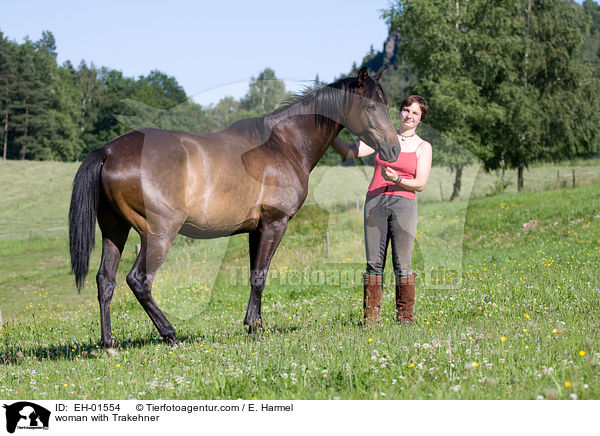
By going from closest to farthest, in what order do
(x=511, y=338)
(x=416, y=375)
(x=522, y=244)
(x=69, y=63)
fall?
(x=416, y=375), (x=511, y=338), (x=522, y=244), (x=69, y=63)

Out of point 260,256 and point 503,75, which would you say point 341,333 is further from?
point 503,75

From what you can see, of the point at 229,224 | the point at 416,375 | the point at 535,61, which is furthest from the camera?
the point at 535,61

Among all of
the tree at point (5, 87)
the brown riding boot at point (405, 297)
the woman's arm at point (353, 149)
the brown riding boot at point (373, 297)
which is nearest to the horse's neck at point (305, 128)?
the woman's arm at point (353, 149)

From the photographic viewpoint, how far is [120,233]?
6406 millimetres

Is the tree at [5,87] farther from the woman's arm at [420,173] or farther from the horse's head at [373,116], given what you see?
the woman's arm at [420,173]

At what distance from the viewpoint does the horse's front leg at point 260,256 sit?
675 cm

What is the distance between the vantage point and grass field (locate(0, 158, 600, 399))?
13.4 feet

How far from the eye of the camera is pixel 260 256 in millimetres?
6770

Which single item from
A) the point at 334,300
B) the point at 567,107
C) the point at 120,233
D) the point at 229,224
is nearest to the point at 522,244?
the point at 334,300

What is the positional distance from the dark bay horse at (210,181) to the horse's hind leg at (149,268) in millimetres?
11

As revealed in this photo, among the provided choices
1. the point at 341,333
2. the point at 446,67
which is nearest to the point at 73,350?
the point at 341,333

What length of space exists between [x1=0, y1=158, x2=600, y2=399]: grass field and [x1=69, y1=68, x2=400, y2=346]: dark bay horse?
3.42ft

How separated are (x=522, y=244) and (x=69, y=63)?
345ft

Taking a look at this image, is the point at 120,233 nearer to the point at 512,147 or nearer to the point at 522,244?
the point at 522,244
